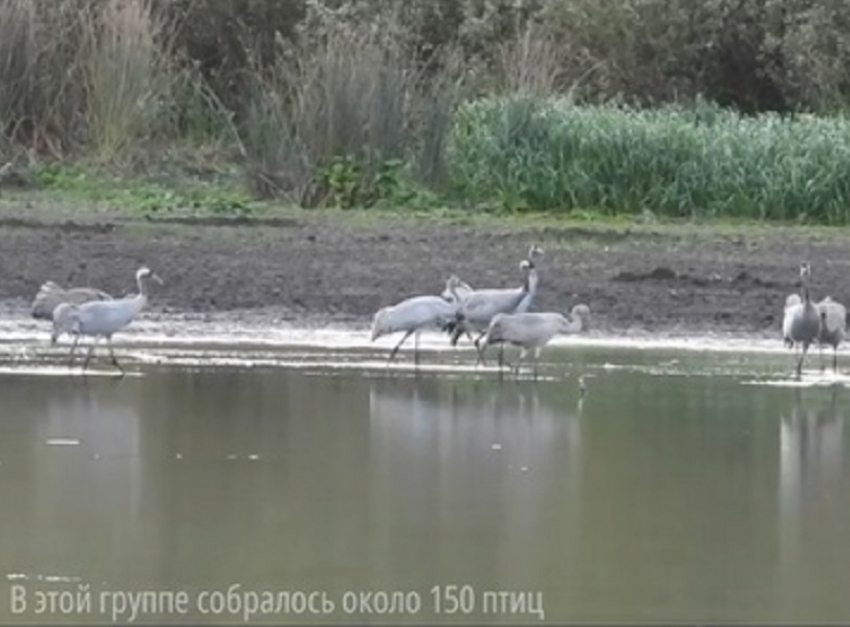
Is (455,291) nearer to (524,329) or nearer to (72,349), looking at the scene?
(524,329)

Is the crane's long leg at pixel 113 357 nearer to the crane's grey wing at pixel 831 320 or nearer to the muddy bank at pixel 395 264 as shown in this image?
the muddy bank at pixel 395 264

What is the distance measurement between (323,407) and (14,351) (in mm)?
3575

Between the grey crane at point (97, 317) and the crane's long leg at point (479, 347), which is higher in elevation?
the grey crane at point (97, 317)

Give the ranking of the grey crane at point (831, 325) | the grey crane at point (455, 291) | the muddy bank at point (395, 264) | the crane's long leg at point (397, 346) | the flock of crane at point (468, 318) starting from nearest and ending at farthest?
the flock of crane at point (468, 318) → the grey crane at point (831, 325) → the crane's long leg at point (397, 346) → the grey crane at point (455, 291) → the muddy bank at point (395, 264)

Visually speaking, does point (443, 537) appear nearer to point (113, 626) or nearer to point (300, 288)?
point (113, 626)

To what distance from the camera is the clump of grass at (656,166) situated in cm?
2775

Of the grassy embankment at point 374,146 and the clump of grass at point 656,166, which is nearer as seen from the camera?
the clump of grass at point 656,166

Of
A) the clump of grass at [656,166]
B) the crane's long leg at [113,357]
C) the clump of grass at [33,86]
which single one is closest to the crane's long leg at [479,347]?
the crane's long leg at [113,357]

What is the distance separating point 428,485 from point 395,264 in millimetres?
10263

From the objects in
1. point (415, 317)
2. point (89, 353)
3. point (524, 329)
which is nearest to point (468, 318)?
point (415, 317)

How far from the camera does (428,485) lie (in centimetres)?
1370

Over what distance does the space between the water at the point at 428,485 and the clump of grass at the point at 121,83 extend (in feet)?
35.7

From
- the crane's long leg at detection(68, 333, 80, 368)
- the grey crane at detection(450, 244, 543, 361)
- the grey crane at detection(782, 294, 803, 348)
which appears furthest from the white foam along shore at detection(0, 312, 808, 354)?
A: the grey crane at detection(450, 244, 543, 361)

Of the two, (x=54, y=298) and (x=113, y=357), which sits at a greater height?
(x=54, y=298)
